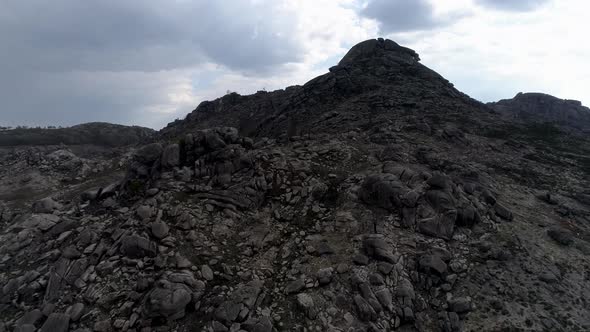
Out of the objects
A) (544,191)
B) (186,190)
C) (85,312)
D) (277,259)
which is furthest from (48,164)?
(544,191)

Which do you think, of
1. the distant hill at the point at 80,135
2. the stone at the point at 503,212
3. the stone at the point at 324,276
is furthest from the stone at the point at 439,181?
the distant hill at the point at 80,135

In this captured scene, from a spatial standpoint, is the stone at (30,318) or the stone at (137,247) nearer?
the stone at (30,318)

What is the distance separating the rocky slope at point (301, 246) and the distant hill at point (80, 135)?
49.0 m

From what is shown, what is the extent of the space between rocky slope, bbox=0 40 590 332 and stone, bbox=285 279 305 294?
0.25ft

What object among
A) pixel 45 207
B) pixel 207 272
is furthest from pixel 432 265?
pixel 45 207

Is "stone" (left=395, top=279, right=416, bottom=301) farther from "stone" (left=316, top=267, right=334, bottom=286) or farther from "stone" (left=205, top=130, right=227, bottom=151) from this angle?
"stone" (left=205, top=130, right=227, bottom=151)

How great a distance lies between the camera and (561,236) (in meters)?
16.9

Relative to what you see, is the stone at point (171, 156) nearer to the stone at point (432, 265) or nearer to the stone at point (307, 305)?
the stone at point (307, 305)

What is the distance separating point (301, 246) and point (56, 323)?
34.2 ft

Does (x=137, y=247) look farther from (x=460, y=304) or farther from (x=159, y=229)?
(x=460, y=304)

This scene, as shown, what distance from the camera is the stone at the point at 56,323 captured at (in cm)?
1133

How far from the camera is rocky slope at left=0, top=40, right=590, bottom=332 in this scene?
482 inches

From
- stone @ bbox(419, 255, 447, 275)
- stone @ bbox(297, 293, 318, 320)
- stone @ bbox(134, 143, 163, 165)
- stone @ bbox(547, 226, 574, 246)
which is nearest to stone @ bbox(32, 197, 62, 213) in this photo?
stone @ bbox(134, 143, 163, 165)

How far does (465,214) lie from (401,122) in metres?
17.3
